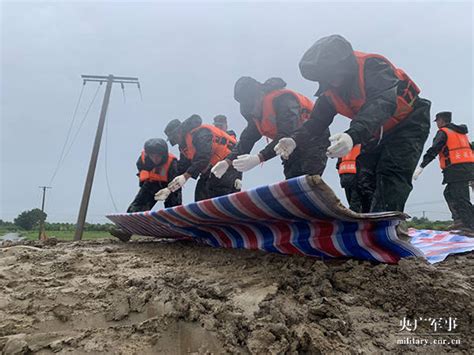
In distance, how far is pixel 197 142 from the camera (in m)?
4.51

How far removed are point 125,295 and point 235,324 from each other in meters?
0.59

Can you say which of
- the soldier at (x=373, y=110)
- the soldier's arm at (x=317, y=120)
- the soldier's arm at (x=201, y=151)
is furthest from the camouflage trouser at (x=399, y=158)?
the soldier's arm at (x=201, y=151)

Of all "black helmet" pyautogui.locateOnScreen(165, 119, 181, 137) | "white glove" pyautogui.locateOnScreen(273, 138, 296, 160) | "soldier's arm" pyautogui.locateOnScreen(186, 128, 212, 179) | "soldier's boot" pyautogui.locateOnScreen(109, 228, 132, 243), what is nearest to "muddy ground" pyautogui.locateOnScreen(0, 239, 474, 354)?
"white glove" pyautogui.locateOnScreen(273, 138, 296, 160)

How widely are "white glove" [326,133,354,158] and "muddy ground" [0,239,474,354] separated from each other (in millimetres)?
591

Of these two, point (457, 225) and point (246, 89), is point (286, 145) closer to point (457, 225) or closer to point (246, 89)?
point (246, 89)

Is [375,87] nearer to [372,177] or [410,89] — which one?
[410,89]

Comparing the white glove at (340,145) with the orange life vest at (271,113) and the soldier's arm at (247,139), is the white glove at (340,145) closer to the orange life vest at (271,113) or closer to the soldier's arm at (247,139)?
the orange life vest at (271,113)

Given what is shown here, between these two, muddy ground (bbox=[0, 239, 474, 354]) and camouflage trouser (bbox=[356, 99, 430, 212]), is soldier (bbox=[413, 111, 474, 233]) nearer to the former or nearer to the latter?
camouflage trouser (bbox=[356, 99, 430, 212])

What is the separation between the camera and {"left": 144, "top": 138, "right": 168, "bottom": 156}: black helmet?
4.70m

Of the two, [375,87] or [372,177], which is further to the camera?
[372,177]

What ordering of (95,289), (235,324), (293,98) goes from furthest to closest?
(293,98) < (95,289) < (235,324)

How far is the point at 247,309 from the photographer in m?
1.34

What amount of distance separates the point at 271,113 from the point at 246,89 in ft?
1.10

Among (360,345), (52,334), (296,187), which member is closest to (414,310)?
(360,345)
